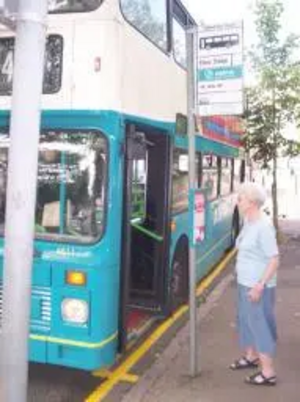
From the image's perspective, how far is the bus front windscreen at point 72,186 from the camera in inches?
215

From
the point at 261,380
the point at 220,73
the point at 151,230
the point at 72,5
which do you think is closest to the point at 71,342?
the point at 261,380

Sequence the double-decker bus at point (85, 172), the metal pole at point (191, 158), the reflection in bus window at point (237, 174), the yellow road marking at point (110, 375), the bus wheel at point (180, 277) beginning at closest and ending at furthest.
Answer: the double-decker bus at point (85, 172) → the metal pole at point (191, 158) → the yellow road marking at point (110, 375) → the bus wheel at point (180, 277) → the reflection in bus window at point (237, 174)

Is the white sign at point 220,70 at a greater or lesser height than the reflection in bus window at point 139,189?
greater

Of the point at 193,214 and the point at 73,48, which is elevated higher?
the point at 73,48

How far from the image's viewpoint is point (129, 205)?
18.8 ft

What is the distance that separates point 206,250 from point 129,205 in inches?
173

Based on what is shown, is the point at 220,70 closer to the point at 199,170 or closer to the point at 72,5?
the point at 72,5

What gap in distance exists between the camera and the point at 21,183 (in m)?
3.72

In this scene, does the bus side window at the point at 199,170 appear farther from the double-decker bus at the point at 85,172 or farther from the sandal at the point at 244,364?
the sandal at the point at 244,364

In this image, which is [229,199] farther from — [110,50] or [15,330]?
[15,330]

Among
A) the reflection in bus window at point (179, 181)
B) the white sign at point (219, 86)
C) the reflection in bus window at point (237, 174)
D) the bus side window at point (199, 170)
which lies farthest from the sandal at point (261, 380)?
the reflection in bus window at point (237, 174)

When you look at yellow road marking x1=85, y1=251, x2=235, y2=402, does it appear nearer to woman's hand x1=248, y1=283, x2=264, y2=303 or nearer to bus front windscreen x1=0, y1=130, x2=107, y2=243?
bus front windscreen x1=0, y1=130, x2=107, y2=243

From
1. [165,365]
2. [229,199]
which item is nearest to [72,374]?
[165,365]

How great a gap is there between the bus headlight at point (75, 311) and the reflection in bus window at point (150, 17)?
94.5 inches
